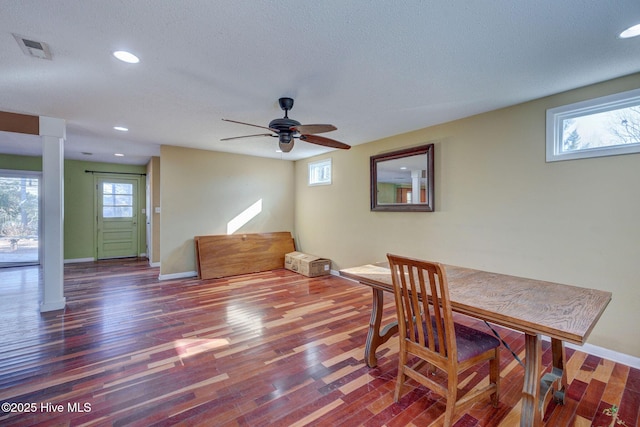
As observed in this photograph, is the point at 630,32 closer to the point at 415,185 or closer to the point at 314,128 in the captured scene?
the point at 314,128

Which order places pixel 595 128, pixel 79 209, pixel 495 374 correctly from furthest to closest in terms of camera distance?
pixel 79 209 < pixel 595 128 < pixel 495 374

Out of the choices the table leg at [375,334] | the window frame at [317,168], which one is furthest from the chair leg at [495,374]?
the window frame at [317,168]

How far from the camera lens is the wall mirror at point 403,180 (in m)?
3.62

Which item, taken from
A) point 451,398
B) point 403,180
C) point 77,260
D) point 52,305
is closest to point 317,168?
point 403,180

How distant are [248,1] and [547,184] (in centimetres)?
298

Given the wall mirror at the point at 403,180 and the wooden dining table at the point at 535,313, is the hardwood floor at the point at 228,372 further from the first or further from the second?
the wall mirror at the point at 403,180

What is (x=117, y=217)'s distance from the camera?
6.74 m

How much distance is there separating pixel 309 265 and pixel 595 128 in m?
4.11

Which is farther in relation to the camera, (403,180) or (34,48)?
(403,180)

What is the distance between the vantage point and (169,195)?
15.8 ft

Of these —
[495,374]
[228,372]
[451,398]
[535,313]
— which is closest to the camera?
[535,313]

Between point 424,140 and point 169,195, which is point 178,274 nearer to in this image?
point 169,195

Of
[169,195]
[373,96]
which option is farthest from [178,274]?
[373,96]

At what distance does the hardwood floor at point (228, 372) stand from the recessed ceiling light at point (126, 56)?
238cm
